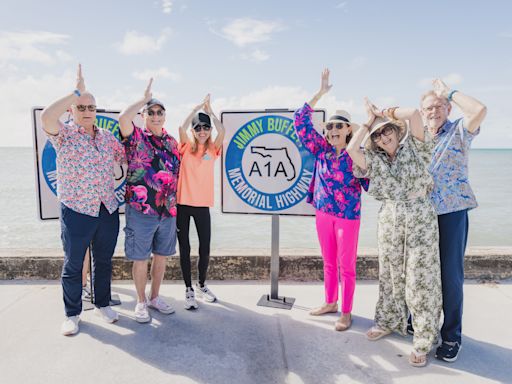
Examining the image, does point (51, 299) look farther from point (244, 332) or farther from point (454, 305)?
point (454, 305)

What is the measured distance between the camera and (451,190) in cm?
237

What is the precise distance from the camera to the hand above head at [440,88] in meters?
2.43

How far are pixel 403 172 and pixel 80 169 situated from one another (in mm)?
2343

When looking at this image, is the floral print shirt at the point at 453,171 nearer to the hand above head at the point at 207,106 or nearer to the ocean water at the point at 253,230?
the hand above head at the point at 207,106

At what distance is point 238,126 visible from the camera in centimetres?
327

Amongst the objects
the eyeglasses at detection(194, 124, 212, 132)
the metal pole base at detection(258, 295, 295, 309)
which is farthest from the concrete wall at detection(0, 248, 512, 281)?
the eyeglasses at detection(194, 124, 212, 132)

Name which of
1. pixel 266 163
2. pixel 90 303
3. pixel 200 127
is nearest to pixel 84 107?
pixel 200 127

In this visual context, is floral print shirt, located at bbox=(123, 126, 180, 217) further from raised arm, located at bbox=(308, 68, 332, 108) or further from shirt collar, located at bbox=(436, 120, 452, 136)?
shirt collar, located at bbox=(436, 120, 452, 136)

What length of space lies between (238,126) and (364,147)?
121 centimetres

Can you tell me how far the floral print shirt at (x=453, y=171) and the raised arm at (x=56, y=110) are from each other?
103 inches

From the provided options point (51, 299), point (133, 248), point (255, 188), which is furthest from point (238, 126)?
point (51, 299)

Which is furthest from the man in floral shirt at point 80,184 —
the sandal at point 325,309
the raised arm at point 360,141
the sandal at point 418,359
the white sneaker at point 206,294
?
the sandal at point 418,359

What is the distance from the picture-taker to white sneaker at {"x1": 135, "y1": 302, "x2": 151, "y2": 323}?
289 centimetres

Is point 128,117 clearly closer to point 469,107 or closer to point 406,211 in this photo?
point 406,211
